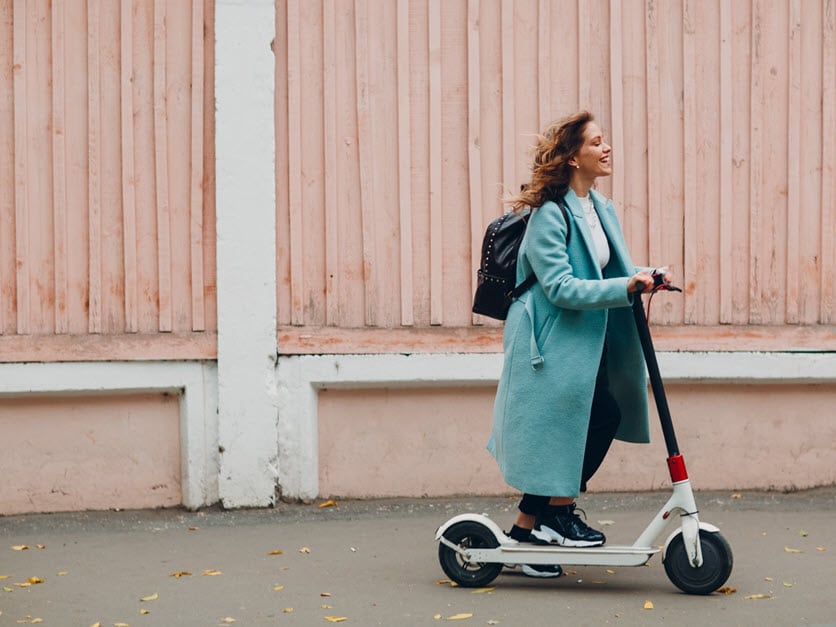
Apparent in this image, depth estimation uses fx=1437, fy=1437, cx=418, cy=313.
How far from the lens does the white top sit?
17.6 ft

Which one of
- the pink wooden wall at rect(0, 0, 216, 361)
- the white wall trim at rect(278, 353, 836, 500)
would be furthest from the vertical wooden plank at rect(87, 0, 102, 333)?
the white wall trim at rect(278, 353, 836, 500)

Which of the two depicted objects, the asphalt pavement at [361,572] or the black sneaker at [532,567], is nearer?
the asphalt pavement at [361,572]

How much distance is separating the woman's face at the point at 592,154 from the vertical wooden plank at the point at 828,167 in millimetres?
2758

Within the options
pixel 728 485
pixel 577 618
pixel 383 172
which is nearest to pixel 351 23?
pixel 383 172

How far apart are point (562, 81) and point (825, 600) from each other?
3337 mm

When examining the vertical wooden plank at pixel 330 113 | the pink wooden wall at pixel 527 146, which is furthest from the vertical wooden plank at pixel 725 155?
the vertical wooden plank at pixel 330 113

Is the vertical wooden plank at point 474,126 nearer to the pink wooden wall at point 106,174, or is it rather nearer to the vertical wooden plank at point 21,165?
the pink wooden wall at point 106,174

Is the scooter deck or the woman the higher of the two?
the woman

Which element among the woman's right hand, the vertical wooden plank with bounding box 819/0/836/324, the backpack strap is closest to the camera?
the woman's right hand

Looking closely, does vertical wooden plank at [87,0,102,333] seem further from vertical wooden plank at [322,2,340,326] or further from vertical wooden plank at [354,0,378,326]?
vertical wooden plank at [354,0,378,326]

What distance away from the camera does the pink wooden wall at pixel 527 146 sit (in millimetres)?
7398


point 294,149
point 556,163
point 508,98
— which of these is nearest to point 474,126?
point 508,98

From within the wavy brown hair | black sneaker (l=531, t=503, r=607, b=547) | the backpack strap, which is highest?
the wavy brown hair

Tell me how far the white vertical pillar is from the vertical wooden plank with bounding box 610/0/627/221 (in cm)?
178
